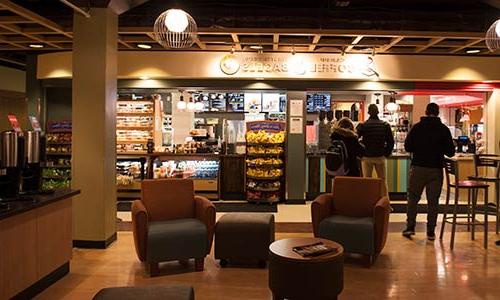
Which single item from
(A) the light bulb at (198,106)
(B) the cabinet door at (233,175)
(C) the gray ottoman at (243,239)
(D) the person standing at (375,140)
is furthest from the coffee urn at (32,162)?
(A) the light bulb at (198,106)

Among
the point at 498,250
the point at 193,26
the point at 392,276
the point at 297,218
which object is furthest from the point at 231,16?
the point at 498,250

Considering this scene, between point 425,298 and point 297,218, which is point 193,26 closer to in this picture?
point 425,298

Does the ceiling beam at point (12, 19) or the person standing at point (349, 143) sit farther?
the person standing at point (349, 143)

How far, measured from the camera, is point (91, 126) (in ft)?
18.6

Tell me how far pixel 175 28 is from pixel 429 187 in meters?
3.83

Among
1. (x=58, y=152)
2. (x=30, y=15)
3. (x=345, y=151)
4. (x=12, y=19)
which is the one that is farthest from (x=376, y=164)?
(x=58, y=152)

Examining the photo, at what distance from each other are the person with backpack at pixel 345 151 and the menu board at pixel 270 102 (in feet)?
14.2

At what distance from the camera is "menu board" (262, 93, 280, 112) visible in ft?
35.2

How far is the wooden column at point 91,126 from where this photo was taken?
5672 millimetres

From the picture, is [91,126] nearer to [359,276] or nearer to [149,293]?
[149,293]

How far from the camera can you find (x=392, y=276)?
465cm

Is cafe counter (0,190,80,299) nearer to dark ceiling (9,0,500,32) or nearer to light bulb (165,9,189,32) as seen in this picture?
light bulb (165,9,189,32)

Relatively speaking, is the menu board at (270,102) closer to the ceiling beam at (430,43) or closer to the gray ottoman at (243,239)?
the ceiling beam at (430,43)

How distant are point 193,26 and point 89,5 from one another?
5.42 ft
